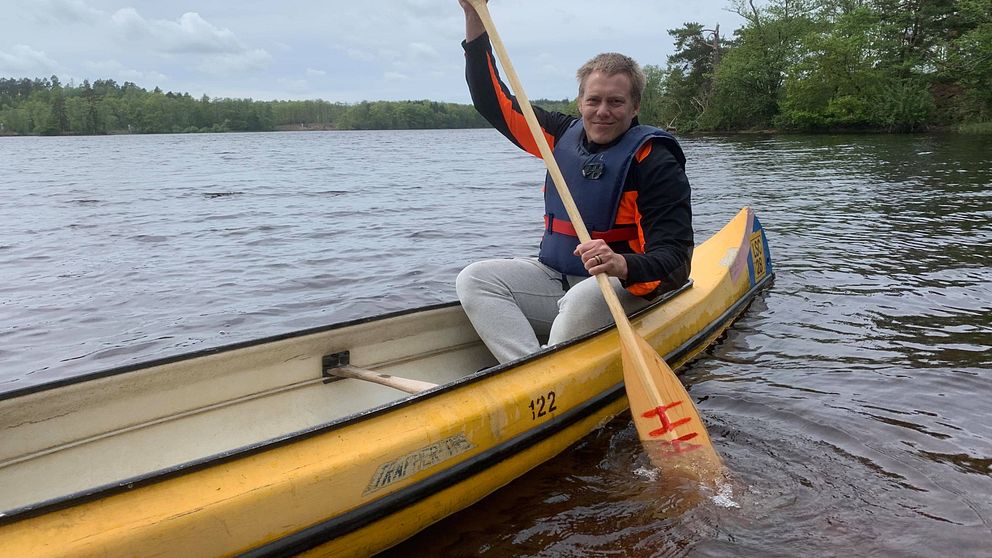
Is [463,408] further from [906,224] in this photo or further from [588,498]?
[906,224]

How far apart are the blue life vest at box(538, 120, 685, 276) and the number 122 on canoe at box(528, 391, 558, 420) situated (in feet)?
2.72

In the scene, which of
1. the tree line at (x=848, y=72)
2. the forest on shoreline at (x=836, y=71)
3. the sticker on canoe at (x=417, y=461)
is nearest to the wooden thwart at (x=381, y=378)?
the sticker on canoe at (x=417, y=461)

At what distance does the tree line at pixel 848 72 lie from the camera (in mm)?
31828

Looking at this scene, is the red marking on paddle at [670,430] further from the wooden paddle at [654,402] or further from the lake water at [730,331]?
the lake water at [730,331]

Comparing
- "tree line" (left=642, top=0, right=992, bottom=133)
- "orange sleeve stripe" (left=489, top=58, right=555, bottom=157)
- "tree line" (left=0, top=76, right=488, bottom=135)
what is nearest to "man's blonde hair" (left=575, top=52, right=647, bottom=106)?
"orange sleeve stripe" (left=489, top=58, right=555, bottom=157)

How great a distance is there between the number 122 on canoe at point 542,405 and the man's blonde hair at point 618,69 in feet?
5.39

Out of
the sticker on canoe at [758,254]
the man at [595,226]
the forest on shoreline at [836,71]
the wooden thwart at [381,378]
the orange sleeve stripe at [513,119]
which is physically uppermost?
the forest on shoreline at [836,71]

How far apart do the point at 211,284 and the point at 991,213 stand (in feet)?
34.2

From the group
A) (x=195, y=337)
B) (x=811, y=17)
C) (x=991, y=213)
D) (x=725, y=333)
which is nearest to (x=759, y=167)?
(x=991, y=213)

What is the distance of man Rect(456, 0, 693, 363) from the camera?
387 centimetres

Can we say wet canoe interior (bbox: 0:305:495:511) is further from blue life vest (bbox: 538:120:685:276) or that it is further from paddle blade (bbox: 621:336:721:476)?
Result: paddle blade (bbox: 621:336:721:476)

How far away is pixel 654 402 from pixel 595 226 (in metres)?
0.99

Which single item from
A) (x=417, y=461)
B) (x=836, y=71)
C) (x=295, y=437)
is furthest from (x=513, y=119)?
(x=836, y=71)

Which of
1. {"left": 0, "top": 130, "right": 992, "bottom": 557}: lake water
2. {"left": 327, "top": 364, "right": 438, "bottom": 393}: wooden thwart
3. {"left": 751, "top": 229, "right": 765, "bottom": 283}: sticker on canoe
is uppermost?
{"left": 751, "top": 229, "right": 765, "bottom": 283}: sticker on canoe
